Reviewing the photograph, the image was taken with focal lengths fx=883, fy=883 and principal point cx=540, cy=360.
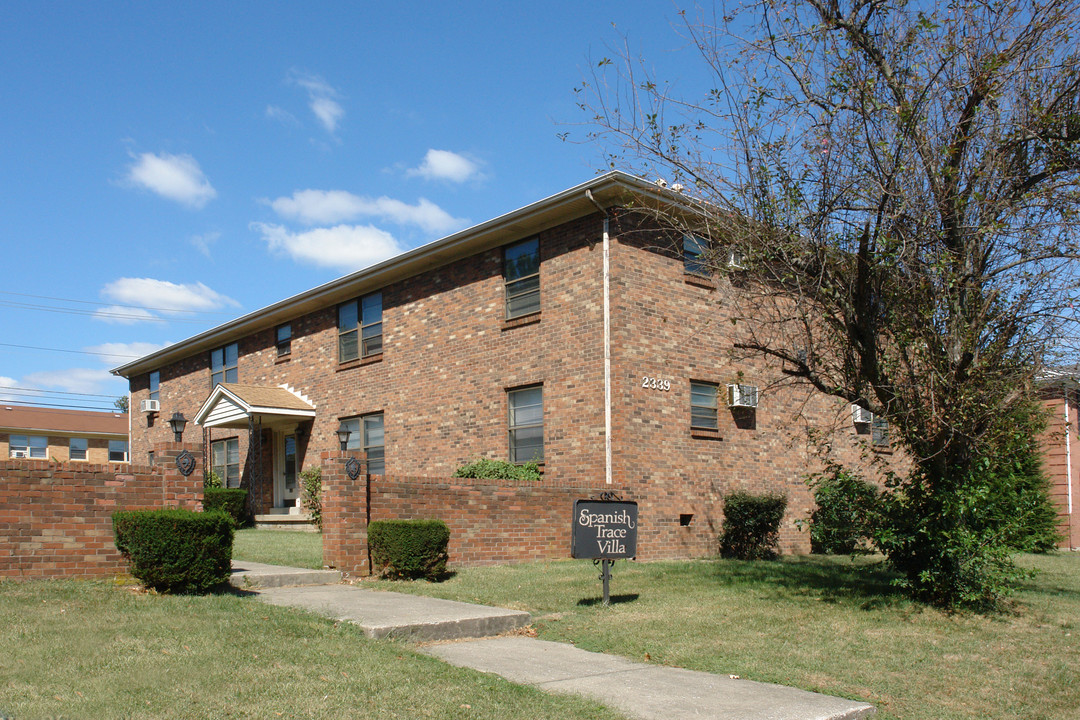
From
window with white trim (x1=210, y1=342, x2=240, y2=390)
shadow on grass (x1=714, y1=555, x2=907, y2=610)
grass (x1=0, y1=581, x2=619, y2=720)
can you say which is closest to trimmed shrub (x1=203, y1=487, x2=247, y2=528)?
window with white trim (x1=210, y1=342, x2=240, y2=390)

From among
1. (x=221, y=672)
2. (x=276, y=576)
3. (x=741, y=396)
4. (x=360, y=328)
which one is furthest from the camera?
(x=360, y=328)

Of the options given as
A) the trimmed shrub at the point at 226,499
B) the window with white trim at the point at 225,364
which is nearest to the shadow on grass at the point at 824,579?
the trimmed shrub at the point at 226,499

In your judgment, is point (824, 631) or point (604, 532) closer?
point (824, 631)

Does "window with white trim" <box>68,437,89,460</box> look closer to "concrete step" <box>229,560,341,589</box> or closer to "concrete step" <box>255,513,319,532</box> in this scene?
"concrete step" <box>255,513,319,532</box>

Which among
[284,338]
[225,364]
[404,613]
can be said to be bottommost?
[404,613]

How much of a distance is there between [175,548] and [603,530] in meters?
4.62

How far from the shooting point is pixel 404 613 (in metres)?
8.45

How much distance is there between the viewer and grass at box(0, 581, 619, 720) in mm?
5113

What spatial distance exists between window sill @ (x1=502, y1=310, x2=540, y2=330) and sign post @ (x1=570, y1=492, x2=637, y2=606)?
6204 mm

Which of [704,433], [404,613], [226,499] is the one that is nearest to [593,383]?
[704,433]

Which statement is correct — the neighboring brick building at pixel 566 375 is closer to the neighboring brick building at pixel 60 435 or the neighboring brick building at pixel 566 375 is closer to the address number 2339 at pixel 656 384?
the address number 2339 at pixel 656 384

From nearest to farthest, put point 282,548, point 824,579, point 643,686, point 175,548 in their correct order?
1. point 643,686
2. point 175,548
3. point 824,579
4. point 282,548

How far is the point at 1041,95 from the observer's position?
9.27 m

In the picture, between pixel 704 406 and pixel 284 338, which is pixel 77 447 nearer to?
pixel 284 338
